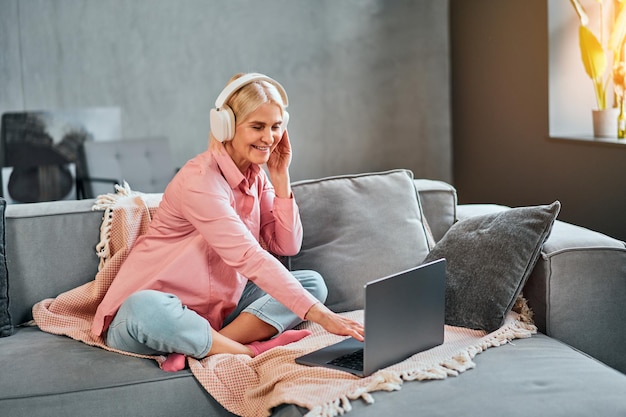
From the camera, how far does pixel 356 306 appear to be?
2436 mm

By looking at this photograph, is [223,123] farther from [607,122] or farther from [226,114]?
[607,122]

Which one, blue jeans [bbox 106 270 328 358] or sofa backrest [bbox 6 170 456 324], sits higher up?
sofa backrest [bbox 6 170 456 324]

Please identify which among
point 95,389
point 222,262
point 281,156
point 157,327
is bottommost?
point 95,389

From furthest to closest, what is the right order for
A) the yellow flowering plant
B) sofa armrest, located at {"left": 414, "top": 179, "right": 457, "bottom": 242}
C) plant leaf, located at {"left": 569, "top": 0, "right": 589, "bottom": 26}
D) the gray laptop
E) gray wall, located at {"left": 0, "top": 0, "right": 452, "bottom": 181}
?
gray wall, located at {"left": 0, "top": 0, "right": 452, "bottom": 181} < plant leaf, located at {"left": 569, "top": 0, "right": 589, "bottom": 26} < the yellow flowering plant < sofa armrest, located at {"left": 414, "top": 179, "right": 457, "bottom": 242} < the gray laptop

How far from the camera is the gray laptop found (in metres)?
1.77

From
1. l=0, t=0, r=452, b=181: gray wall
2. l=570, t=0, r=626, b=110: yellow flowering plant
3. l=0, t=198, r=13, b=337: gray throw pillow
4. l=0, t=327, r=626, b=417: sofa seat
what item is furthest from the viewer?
l=0, t=0, r=452, b=181: gray wall

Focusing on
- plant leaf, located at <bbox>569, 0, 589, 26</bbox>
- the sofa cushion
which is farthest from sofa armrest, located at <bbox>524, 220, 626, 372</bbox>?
plant leaf, located at <bbox>569, 0, 589, 26</bbox>

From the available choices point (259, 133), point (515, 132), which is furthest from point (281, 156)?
point (515, 132)

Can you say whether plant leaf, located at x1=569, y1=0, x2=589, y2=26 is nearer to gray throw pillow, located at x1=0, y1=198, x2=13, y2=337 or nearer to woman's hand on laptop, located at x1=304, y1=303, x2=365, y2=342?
woman's hand on laptop, located at x1=304, y1=303, x2=365, y2=342

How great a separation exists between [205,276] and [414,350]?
23.6 inches

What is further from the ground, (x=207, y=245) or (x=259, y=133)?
(x=259, y=133)

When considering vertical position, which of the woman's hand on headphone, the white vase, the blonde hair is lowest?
the woman's hand on headphone

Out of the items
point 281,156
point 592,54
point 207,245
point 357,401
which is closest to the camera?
point 357,401

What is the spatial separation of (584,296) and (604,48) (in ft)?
5.38
